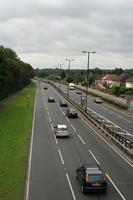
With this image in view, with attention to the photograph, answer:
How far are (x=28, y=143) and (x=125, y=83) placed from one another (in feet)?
516

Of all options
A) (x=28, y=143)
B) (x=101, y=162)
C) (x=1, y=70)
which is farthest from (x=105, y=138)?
(x=1, y=70)

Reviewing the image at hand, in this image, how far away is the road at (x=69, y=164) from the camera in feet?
92.6

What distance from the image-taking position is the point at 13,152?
40.2 meters

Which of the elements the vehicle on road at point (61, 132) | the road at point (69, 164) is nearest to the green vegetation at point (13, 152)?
the road at point (69, 164)

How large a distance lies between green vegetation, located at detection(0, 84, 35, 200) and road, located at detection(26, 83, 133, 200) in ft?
2.50

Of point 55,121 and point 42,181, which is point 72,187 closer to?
point 42,181

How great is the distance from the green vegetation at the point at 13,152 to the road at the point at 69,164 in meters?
0.76

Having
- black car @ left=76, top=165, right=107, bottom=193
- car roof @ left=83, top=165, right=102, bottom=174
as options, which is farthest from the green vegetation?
car roof @ left=83, top=165, right=102, bottom=174

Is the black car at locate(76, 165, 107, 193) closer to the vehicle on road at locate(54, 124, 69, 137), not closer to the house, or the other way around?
the vehicle on road at locate(54, 124, 69, 137)

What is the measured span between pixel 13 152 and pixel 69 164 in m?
6.04

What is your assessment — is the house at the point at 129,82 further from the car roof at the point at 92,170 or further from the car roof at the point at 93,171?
the car roof at the point at 93,171

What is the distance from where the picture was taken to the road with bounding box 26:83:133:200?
28.2 meters

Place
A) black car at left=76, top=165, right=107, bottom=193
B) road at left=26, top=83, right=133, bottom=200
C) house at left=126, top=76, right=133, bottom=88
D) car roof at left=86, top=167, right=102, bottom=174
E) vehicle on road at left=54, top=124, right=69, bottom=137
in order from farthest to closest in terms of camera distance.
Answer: house at left=126, top=76, right=133, bottom=88, vehicle on road at left=54, top=124, right=69, bottom=137, car roof at left=86, top=167, right=102, bottom=174, road at left=26, top=83, right=133, bottom=200, black car at left=76, top=165, right=107, bottom=193

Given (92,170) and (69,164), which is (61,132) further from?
(92,170)
